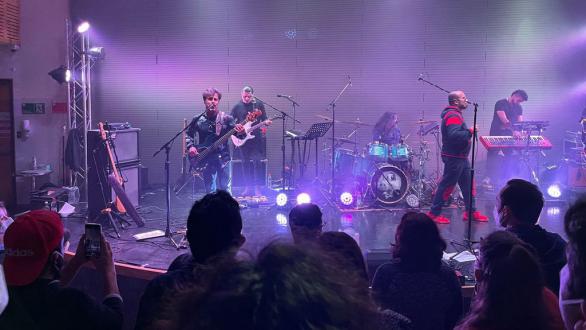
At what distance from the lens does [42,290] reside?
236cm

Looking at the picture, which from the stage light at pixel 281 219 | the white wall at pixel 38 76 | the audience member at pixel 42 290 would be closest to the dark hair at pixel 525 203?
the audience member at pixel 42 290

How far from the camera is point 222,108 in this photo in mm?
12016

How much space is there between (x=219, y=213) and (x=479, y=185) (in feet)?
32.6

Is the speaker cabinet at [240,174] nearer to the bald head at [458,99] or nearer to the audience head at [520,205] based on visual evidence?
the bald head at [458,99]

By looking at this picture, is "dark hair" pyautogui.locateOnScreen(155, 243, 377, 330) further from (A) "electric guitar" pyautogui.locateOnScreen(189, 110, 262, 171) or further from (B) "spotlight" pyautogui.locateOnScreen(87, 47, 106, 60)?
(B) "spotlight" pyautogui.locateOnScreen(87, 47, 106, 60)

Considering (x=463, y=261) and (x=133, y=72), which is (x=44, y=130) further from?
(x=463, y=261)

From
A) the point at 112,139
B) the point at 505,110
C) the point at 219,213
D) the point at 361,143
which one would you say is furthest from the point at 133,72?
the point at 219,213

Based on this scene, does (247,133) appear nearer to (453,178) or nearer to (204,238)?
(453,178)

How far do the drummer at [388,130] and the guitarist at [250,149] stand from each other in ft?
6.94

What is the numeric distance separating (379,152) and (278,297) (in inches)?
334

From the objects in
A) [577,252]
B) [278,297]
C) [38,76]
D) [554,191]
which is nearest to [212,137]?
[38,76]

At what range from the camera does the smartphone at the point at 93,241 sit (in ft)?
8.78

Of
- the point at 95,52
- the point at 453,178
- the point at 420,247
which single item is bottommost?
the point at 453,178

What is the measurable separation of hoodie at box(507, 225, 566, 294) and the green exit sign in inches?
374
